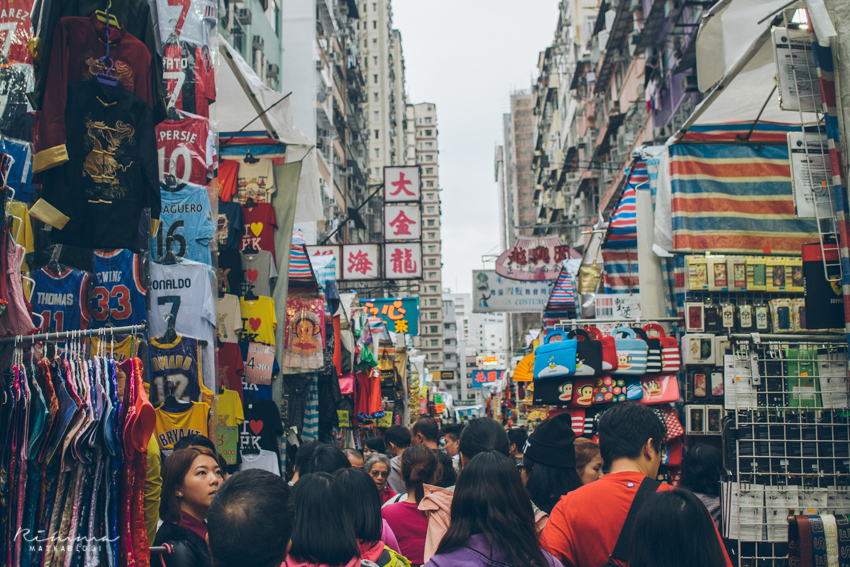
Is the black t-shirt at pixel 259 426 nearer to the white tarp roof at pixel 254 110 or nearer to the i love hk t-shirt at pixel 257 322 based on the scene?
the i love hk t-shirt at pixel 257 322

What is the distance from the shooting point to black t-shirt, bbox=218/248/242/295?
893cm

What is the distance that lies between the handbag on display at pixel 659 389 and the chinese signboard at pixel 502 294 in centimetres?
1355

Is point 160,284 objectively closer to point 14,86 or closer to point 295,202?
point 14,86

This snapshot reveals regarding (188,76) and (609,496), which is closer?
(609,496)

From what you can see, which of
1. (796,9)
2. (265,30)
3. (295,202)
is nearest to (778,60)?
(796,9)

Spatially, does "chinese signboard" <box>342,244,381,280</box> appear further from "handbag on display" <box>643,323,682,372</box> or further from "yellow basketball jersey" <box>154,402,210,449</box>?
"handbag on display" <box>643,323,682,372</box>

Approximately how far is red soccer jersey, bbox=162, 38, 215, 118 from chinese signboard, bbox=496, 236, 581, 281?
40.3 feet

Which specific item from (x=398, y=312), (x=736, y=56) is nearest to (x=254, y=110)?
(x=736, y=56)

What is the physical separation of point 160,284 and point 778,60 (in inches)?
198

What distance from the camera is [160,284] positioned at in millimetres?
6703

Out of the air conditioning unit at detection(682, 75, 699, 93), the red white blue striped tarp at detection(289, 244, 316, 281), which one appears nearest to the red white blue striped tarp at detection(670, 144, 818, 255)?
the red white blue striped tarp at detection(289, 244, 316, 281)

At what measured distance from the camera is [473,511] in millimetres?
2986

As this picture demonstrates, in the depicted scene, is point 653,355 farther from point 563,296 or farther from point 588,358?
point 563,296

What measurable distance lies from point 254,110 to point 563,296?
7.95m
